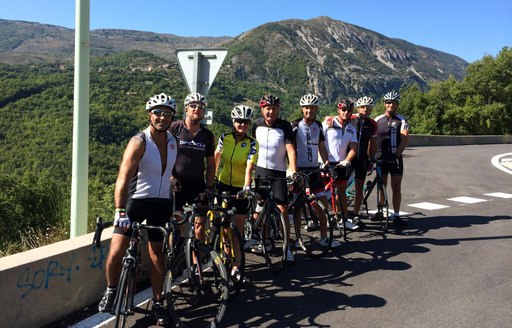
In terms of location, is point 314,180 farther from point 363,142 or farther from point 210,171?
point 210,171

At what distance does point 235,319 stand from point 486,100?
63081 millimetres

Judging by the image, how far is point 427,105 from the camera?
4778 cm

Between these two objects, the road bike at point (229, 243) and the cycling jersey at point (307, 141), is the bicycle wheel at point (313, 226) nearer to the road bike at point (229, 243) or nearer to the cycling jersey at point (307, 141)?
the cycling jersey at point (307, 141)

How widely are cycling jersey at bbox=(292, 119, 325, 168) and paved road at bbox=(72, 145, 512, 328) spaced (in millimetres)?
1351

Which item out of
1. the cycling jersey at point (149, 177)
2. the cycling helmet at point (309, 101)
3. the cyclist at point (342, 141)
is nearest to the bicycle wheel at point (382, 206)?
the cyclist at point (342, 141)

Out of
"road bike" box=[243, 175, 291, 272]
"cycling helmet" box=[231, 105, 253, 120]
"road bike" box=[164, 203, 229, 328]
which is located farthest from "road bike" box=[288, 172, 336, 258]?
"road bike" box=[164, 203, 229, 328]

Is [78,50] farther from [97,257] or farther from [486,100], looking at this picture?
[486,100]

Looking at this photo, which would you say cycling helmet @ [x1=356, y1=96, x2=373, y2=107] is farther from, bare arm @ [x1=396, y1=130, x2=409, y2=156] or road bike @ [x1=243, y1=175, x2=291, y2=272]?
road bike @ [x1=243, y1=175, x2=291, y2=272]

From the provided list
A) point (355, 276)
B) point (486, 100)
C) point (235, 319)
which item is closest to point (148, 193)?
point (235, 319)

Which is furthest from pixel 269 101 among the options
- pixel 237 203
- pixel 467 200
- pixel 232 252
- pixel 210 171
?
pixel 467 200

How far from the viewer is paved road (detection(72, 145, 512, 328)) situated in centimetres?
388

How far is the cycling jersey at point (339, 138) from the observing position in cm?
677

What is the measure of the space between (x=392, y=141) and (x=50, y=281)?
5.77 m

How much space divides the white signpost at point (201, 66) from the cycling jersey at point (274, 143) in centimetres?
128
